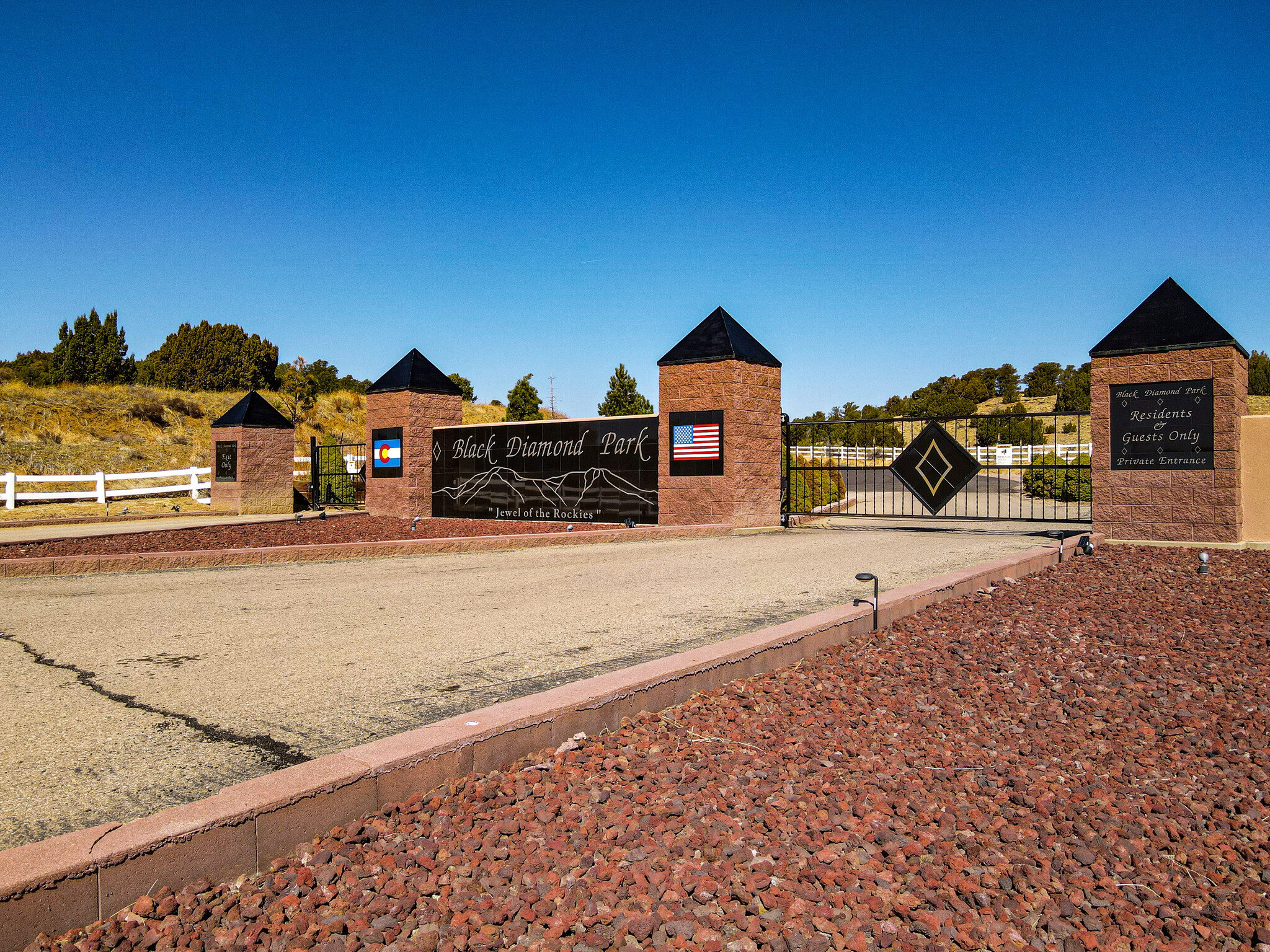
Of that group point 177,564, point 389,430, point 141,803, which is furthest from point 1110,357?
point 389,430

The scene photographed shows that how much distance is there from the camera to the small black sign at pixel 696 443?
47.9 feet

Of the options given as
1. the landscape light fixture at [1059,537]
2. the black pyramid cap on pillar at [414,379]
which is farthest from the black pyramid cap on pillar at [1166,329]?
the black pyramid cap on pillar at [414,379]

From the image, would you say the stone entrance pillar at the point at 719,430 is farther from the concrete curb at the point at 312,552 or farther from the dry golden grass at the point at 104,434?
the dry golden grass at the point at 104,434

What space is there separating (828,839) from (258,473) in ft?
73.3

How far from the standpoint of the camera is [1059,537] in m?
12.9

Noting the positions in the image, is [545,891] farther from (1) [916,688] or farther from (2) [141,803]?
(1) [916,688]

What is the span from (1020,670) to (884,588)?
2.73 metres

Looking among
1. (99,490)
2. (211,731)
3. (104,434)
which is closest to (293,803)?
(211,731)

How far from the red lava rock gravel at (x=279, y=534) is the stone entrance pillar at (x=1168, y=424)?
8681 millimetres

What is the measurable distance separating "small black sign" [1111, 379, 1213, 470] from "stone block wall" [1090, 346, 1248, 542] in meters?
0.07

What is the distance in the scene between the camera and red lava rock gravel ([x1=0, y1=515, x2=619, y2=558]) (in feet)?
40.4

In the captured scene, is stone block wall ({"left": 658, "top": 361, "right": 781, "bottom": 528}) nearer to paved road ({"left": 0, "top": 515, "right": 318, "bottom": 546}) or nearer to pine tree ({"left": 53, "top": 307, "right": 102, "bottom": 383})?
paved road ({"left": 0, "top": 515, "right": 318, "bottom": 546})

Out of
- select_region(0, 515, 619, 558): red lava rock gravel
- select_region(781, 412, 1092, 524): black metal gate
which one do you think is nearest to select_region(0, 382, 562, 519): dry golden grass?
select_region(0, 515, 619, 558): red lava rock gravel

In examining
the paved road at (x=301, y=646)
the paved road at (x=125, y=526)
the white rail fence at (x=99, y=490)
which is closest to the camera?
the paved road at (x=301, y=646)
